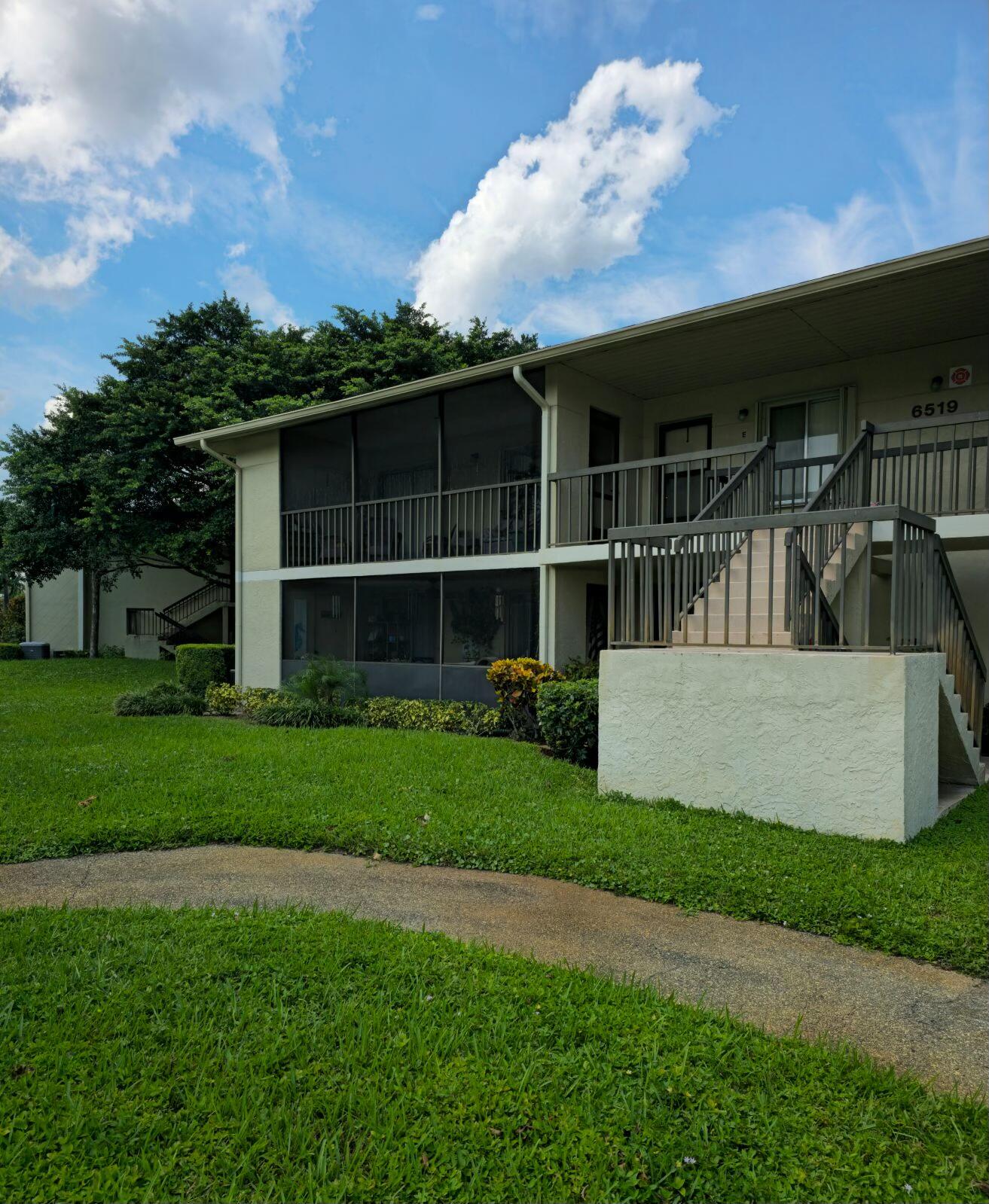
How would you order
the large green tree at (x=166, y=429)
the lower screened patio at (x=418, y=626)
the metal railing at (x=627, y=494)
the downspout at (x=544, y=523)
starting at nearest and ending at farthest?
1. the metal railing at (x=627, y=494)
2. the downspout at (x=544, y=523)
3. the lower screened patio at (x=418, y=626)
4. the large green tree at (x=166, y=429)

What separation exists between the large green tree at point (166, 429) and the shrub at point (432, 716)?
10844 millimetres

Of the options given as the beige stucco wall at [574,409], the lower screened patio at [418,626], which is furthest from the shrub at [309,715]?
the beige stucco wall at [574,409]

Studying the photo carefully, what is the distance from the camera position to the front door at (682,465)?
12.1 m

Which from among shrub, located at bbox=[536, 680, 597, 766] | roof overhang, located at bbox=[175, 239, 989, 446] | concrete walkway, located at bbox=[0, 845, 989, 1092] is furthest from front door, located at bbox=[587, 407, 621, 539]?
concrete walkway, located at bbox=[0, 845, 989, 1092]

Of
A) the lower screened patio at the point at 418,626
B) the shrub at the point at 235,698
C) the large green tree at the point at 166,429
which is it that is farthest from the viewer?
the large green tree at the point at 166,429

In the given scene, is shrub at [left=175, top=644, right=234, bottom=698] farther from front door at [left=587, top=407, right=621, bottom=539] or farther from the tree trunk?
the tree trunk

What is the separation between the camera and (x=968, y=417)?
845 centimetres

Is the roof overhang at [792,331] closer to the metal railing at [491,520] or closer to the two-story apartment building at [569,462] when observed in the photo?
the two-story apartment building at [569,462]

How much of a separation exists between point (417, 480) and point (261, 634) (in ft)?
14.9

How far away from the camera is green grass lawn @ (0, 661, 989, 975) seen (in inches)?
176

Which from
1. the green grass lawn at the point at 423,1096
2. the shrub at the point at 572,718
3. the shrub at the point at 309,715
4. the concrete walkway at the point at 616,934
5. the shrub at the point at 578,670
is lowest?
the concrete walkway at the point at 616,934

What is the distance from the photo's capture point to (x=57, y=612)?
29109 mm

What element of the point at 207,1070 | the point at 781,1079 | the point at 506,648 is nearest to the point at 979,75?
the point at 781,1079

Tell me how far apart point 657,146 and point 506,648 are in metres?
7.67
